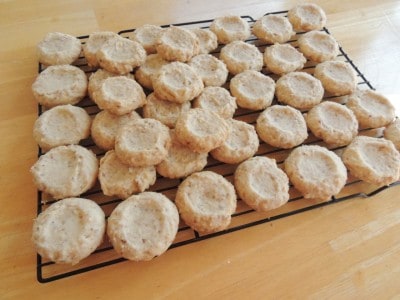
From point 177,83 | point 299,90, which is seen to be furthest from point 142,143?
point 299,90

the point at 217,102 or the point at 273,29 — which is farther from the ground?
the point at 273,29

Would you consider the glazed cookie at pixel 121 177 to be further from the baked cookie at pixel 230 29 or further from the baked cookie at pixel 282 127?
the baked cookie at pixel 230 29

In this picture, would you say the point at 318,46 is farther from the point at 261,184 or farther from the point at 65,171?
the point at 65,171

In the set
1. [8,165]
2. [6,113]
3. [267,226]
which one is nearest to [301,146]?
[267,226]

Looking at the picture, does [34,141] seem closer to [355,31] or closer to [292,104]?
[292,104]

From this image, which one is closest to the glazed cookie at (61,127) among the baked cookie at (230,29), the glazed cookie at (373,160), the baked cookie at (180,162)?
the baked cookie at (180,162)
